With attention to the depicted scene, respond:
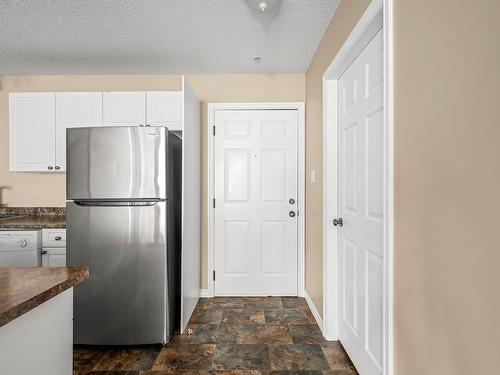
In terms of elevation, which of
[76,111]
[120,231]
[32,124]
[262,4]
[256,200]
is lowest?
[120,231]

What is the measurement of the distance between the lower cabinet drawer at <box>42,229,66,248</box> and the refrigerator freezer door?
727 millimetres

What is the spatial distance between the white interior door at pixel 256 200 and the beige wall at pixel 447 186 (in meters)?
2.05

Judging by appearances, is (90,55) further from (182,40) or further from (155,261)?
(155,261)

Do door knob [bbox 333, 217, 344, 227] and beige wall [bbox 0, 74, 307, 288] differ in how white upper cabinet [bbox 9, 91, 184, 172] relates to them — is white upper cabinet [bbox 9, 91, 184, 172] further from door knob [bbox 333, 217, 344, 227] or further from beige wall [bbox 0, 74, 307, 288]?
door knob [bbox 333, 217, 344, 227]

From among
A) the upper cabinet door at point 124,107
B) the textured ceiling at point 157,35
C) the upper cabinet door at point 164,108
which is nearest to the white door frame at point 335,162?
the textured ceiling at point 157,35

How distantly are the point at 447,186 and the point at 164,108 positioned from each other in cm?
265

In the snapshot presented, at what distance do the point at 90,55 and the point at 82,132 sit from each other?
1.01m

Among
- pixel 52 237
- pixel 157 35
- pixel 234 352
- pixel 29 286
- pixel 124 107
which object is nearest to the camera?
pixel 29 286

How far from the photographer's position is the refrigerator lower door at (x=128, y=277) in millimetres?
2307

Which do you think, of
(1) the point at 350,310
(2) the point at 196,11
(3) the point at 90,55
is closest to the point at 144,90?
(3) the point at 90,55

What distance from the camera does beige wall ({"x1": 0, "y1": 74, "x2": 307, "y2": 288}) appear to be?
11.0ft

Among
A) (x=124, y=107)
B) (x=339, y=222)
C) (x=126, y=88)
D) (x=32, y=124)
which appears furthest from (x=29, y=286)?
(x=126, y=88)

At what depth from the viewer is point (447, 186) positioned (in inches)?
38.8

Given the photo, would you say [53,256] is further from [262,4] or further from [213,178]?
[262,4]
